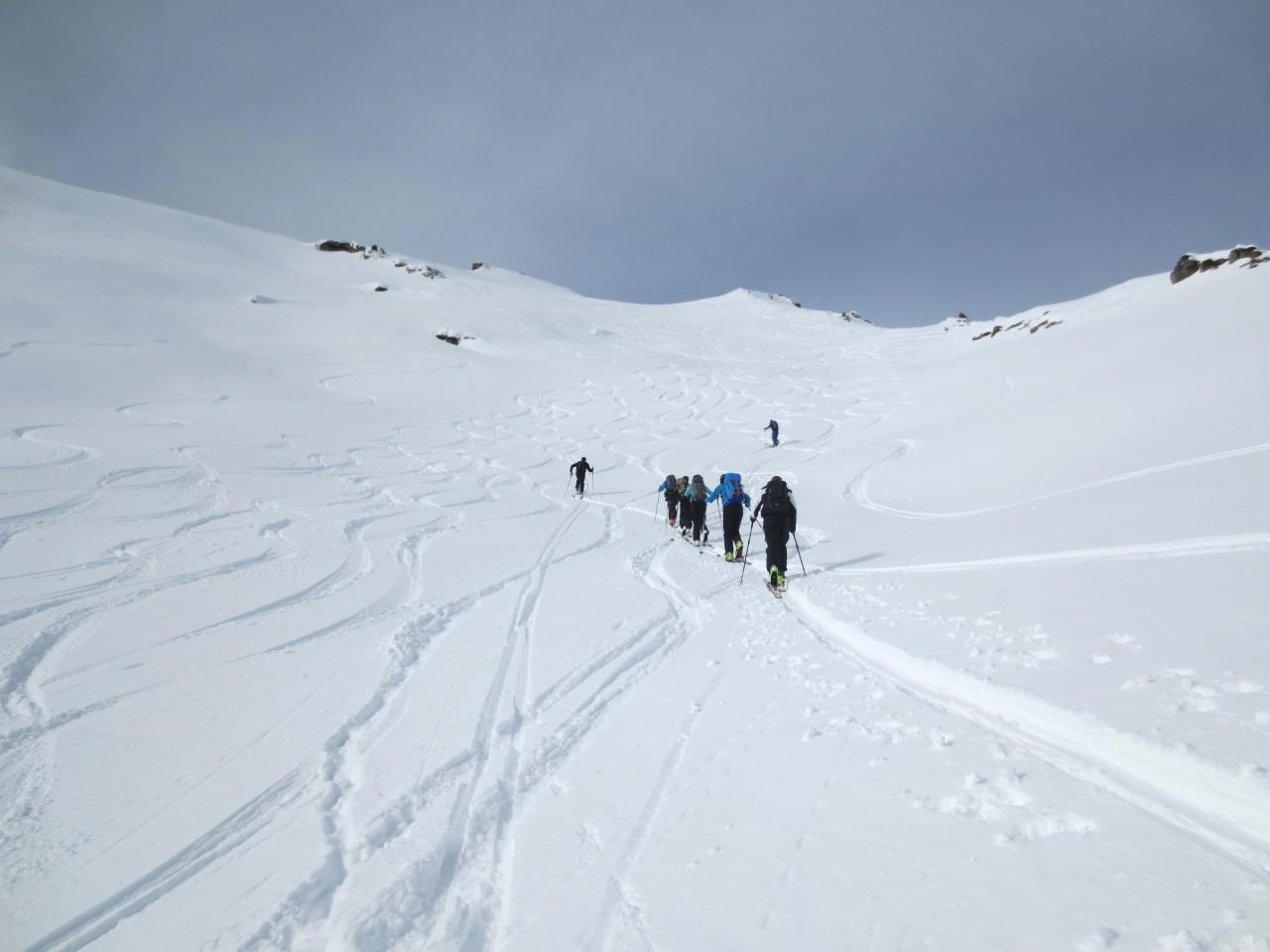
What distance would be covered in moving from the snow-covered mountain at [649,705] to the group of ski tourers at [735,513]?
57cm

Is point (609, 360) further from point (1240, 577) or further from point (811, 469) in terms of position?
point (1240, 577)

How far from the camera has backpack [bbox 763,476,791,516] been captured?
9.05 m

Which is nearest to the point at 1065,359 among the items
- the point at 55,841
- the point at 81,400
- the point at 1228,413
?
the point at 1228,413

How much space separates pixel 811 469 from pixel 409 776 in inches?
675

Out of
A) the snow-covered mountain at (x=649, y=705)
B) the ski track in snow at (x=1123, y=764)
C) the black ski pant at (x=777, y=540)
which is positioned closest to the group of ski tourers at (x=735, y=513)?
the black ski pant at (x=777, y=540)

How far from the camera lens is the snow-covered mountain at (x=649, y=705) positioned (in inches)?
106

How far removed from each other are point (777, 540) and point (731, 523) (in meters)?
2.16

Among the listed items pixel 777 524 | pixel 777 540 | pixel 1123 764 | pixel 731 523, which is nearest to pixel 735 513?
pixel 731 523

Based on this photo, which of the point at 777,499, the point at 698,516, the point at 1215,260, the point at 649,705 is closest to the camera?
the point at 649,705

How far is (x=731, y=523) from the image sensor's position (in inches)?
429

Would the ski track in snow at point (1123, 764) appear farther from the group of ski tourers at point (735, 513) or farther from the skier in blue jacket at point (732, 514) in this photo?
the skier in blue jacket at point (732, 514)

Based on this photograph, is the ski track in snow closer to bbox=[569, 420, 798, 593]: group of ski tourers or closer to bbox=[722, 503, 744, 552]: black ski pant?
bbox=[569, 420, 798, 593]: group of ski tourers

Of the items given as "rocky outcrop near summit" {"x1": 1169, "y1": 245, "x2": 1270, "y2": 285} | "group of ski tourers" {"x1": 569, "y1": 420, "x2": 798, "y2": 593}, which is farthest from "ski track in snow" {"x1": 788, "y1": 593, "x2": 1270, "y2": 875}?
"rocky outcrop near summit" {"x1": 1169, "y1": 245, "x2": 1270, "y2": 285}

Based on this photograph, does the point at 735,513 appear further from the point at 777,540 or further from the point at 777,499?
the point at 777,540
